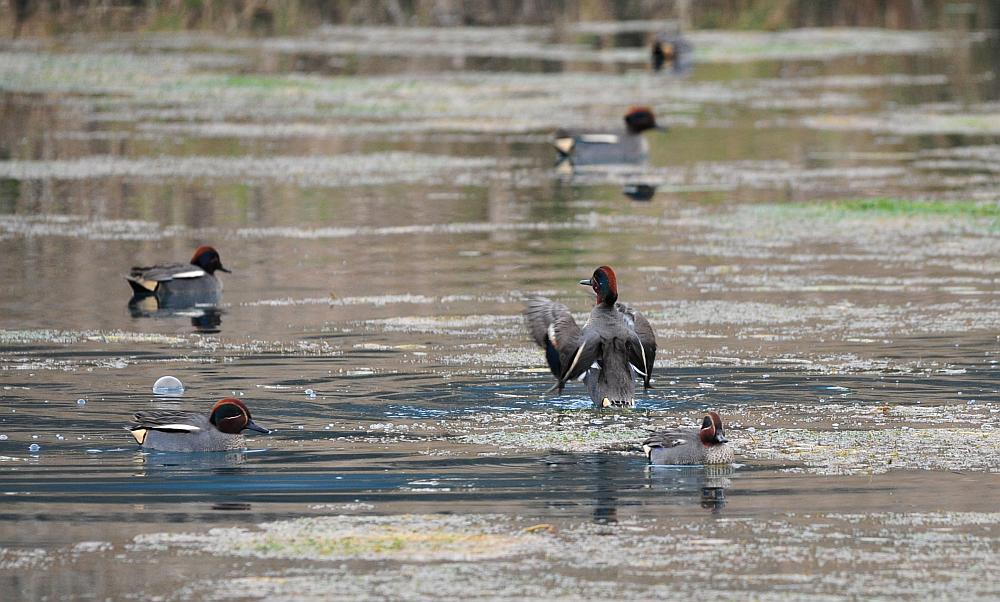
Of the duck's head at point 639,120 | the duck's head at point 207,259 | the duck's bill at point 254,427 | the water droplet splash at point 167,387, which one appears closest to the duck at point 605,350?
the duck's bill at point 254,427

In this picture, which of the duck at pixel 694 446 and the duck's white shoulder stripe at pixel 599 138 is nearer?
Answer: the duck at pixel 694 446

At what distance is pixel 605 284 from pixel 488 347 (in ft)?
6.60

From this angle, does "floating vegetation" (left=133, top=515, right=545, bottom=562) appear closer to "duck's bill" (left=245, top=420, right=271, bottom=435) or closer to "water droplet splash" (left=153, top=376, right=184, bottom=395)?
"duck's bill" (left=245, top=420, right=271, bottom=435)

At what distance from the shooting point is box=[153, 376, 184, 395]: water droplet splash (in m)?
11.6

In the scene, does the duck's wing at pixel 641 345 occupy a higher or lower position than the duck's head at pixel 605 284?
lower

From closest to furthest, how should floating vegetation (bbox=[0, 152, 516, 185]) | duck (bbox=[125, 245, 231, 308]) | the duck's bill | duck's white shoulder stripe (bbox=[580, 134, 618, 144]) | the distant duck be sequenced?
the duck's bill, duck (bbox=[125, 245, 231, 308]), floating vegetation (bbox=[0, 152, 516, 185]), duck's white shoulder stripe (bbox=[580, 134, 618, 144]), the distant duck

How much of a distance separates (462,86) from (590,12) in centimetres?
1717

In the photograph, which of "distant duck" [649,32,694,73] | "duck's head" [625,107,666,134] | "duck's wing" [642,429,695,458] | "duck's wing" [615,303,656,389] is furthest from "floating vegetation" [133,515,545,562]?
"distant duck" [649,32,694,73]

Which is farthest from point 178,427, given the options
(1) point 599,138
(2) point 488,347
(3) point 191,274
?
(1) point 599,138

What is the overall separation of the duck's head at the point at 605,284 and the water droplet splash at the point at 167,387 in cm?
244

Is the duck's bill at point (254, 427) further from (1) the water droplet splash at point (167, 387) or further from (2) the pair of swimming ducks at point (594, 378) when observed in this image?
(1) the water droplet splash at point (167, 387)

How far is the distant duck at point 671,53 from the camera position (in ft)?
124

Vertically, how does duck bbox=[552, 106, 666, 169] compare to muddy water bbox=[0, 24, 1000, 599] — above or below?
above

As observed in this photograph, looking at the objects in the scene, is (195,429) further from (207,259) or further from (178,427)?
(207,259)
